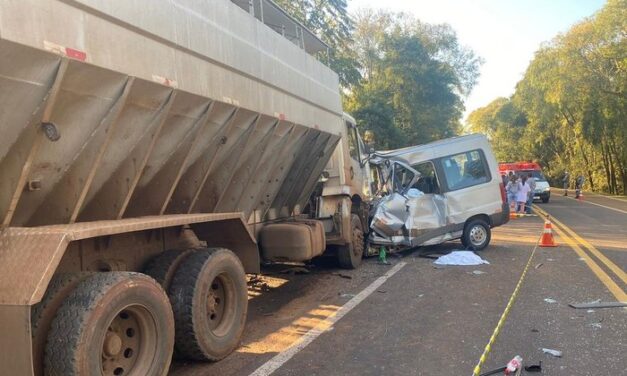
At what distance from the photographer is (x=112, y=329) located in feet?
12.9

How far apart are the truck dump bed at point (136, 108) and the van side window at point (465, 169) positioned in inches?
199

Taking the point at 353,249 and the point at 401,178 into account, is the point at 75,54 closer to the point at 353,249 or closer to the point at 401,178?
the point at 353,249

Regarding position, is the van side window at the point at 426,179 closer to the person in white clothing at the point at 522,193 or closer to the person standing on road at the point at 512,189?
the person in white clothing at the point at 522,193

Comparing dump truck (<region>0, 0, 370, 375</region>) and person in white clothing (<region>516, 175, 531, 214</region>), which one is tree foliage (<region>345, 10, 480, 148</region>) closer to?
person in white clothing (<region>516, 175, 531, 214</region>)

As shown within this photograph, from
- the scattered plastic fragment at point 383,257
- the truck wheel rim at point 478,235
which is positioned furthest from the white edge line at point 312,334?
the truck wheel rim at point 478,235

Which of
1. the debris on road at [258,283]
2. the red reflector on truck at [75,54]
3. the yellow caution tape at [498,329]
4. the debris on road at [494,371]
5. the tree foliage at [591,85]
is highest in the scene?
the tree foliage at [591,85]

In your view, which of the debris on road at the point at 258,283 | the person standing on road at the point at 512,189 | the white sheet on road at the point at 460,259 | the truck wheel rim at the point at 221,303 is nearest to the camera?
the truck wheel rim at the point at 221,303

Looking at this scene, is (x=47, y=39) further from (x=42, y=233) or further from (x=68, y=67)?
(x=42, y=233)

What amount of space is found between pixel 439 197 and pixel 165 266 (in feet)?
24.0

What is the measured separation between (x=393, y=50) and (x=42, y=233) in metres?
32.2

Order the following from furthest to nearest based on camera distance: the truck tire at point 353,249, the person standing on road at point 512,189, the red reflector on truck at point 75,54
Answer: the person standing on road at point 512,189
the truck tire at point 353,249
the red reflector on truck at point 75,54

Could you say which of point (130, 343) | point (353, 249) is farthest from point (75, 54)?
point (353, 249)

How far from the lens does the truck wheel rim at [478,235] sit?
11.3 meters

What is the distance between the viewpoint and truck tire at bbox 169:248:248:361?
4.69m
